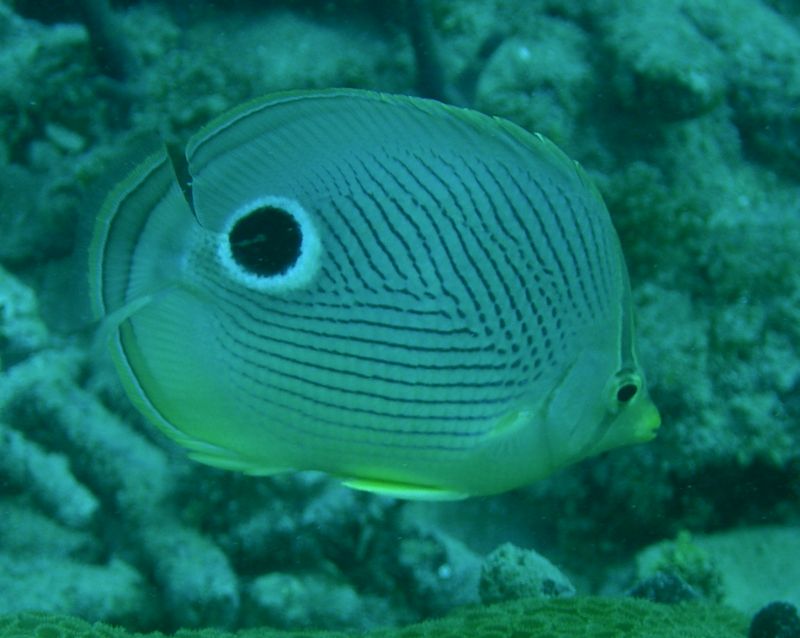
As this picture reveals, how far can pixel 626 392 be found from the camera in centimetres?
160

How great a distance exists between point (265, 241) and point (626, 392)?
35.2 inches

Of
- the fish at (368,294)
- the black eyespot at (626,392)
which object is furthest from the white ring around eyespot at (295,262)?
the black eyespot at (626,392)

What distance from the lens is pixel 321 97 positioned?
155 cm

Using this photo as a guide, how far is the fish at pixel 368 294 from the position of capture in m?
1.47

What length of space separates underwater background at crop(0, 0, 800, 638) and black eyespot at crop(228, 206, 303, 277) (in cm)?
183

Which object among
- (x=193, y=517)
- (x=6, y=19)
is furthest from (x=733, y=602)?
(x=6, y=19)

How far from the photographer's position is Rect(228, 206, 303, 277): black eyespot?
57.7 inches

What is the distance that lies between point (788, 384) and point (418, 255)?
3598 mm

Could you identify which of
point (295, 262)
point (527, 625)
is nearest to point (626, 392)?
point (295, 262)

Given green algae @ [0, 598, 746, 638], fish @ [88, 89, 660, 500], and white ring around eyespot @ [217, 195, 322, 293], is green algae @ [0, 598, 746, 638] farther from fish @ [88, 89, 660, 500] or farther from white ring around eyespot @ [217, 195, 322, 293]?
white ring around eyespot @ [217, 195, 322, 293]

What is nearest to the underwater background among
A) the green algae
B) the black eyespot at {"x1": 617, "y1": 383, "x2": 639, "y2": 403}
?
the green algae

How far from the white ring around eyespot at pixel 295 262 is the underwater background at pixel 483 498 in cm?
181

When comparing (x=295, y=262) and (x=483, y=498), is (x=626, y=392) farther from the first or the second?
(x=483, y=498)

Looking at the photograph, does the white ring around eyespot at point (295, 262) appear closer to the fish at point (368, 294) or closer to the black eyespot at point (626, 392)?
the fish at point (368, 294)
